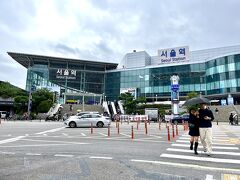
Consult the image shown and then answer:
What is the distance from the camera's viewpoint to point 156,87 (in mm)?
73000

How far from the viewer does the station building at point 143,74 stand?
60.8 meters

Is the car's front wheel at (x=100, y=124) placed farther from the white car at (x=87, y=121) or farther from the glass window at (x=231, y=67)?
the glass window at (x=231, y=67)

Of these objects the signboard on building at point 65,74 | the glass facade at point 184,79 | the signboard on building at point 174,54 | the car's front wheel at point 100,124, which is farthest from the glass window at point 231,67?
the signboard on building at point 65,74

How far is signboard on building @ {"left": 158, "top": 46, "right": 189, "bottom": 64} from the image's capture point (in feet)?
222

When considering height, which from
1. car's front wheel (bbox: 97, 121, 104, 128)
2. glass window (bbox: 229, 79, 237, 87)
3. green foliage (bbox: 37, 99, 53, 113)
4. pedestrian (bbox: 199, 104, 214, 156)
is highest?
glass window (bbox: 229, 79, 237, 87)

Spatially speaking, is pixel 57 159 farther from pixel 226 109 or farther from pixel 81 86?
pixel 81 86

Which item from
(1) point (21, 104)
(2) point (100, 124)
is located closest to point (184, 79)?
(1) point (21, 104)

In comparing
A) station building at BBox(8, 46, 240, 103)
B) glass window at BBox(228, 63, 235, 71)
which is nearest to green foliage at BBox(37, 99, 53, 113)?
station building at BBox(8, 46, 240, 103)

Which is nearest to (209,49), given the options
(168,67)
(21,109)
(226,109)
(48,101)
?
(168,67)

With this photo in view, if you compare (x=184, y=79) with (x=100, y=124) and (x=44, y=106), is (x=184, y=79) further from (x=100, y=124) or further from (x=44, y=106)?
(x=100, y=124)

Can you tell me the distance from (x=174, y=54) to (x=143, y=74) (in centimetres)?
1200

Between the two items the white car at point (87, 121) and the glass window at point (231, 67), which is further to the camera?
the glass window at point (231, 67)

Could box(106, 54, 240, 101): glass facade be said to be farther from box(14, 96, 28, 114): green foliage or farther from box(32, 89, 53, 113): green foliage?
box(14, 96, 28, 114): green foliage

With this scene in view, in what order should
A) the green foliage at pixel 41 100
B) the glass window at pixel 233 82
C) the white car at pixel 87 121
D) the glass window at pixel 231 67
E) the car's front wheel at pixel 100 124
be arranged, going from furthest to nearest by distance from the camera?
1. the green foliage at pixel 41 100
2. the glass window at pixel 231 67
3. the glass window at pixel 233 82
4. the car's front wheel at pixel 100 124
5. the white car at pixel 87 121
